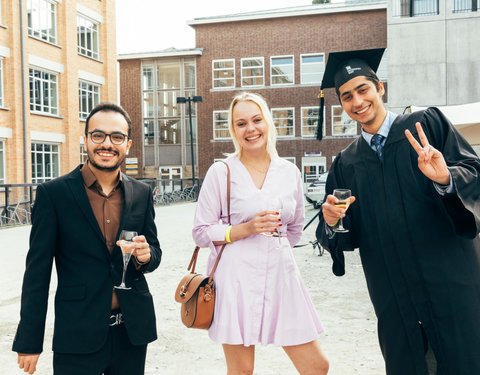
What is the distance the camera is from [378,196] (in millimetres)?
2365

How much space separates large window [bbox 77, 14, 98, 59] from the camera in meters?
24.3

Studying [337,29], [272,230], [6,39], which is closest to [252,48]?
[337,29]

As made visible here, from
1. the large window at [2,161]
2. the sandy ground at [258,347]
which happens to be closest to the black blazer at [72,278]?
the sandy ground at [258,347]

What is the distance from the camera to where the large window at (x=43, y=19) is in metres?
20.9

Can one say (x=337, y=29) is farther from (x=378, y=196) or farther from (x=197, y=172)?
(x=378, y=196)

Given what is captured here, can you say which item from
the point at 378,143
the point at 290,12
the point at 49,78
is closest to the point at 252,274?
the point at 378,143

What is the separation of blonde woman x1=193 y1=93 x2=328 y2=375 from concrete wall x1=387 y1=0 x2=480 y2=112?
16359 mm

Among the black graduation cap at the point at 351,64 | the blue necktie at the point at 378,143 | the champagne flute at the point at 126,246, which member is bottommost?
the champagne flute at the point at 126,246

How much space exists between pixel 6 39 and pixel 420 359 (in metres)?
21.5

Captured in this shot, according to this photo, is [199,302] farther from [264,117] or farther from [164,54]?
[164,54]

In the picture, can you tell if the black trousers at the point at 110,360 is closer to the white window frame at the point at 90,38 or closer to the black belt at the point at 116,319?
the black belt at the point at 116,319

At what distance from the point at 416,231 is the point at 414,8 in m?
18.2

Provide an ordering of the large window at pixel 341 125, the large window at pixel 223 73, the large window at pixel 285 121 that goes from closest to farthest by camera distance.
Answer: the large window at pixel 341 125
the large window at pixel 285 121
the large window at pixel 223 73

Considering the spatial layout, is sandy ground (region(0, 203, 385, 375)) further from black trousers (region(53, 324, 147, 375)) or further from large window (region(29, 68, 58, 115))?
large window (region(29, 68, 58, 115))
